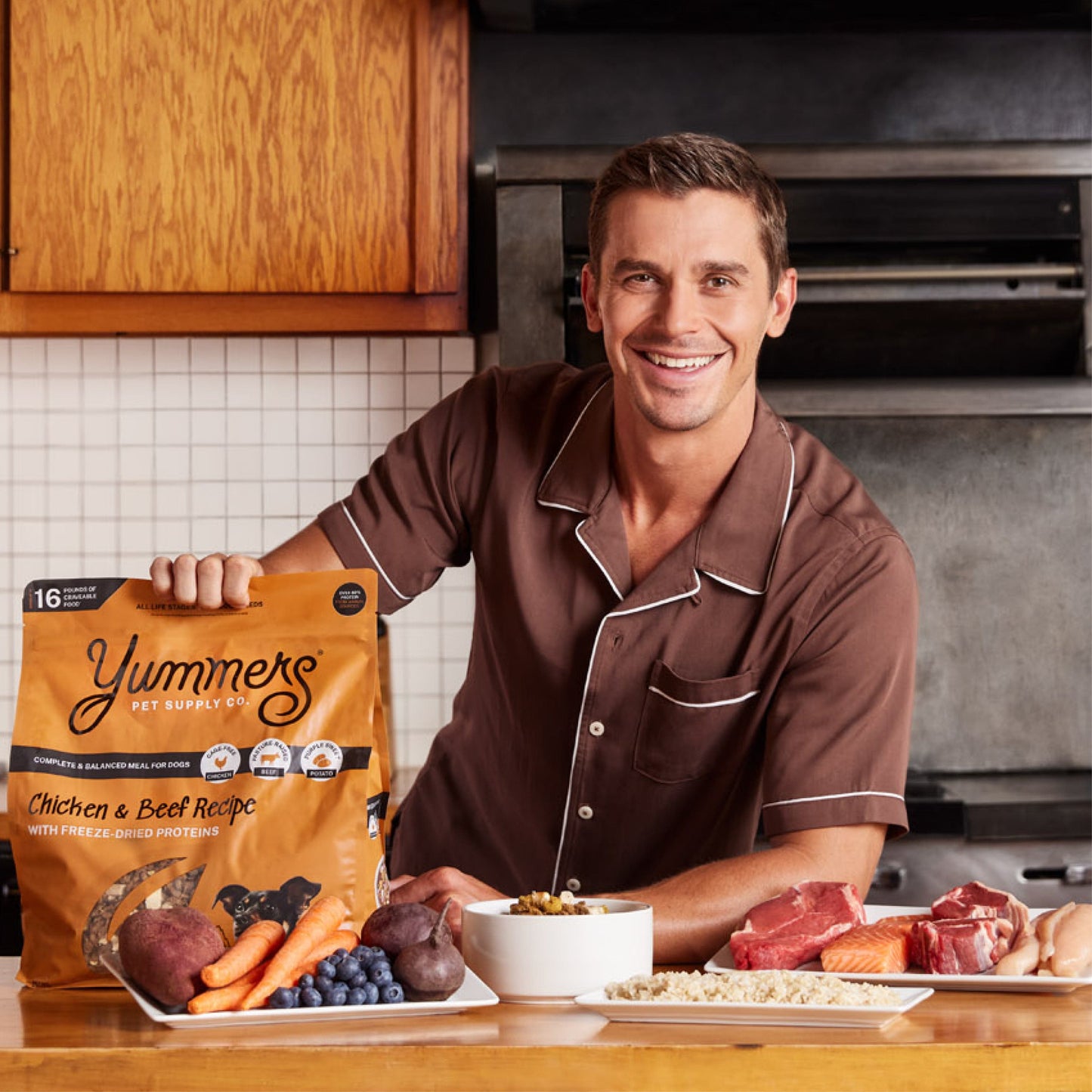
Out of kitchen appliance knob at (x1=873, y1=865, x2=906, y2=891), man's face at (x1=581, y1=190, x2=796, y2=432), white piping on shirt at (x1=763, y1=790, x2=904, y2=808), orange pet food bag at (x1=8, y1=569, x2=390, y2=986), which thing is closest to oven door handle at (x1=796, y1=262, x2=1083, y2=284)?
man's face at (x1=581, y1=190, x2=796, y2=432)

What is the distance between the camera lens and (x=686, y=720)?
4.99ft

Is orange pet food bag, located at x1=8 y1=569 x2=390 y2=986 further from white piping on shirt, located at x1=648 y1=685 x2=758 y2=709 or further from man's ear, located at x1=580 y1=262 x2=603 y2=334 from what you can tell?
man's ear, located at x1=580 y1=262 x2=603 y2=334

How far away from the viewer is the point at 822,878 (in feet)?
4.29

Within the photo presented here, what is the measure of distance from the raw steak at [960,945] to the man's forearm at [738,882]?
182mm

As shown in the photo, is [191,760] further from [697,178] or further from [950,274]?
[950,274]

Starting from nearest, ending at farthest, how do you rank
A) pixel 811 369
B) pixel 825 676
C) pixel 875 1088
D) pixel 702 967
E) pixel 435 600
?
pixel 875 1088 < pixel 702 967 < pixel 825 676 < pixel 811 369 < pixel 435 600

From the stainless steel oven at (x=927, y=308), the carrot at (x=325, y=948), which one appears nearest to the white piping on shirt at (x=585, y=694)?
the carrot at (x=325, y=948)

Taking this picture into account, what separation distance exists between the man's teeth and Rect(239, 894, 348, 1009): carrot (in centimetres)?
68

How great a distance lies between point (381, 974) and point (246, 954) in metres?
0.10

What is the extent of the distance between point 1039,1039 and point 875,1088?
109 mm

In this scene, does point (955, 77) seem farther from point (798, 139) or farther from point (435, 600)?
point (435, 600)

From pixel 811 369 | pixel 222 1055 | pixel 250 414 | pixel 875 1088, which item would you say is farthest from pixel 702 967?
pixel 250 414

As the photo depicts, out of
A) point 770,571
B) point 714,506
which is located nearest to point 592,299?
point 714,506

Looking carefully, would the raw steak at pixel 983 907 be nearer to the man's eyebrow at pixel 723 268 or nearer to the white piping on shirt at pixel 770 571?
the white piping on shirt at pixel 770 571
